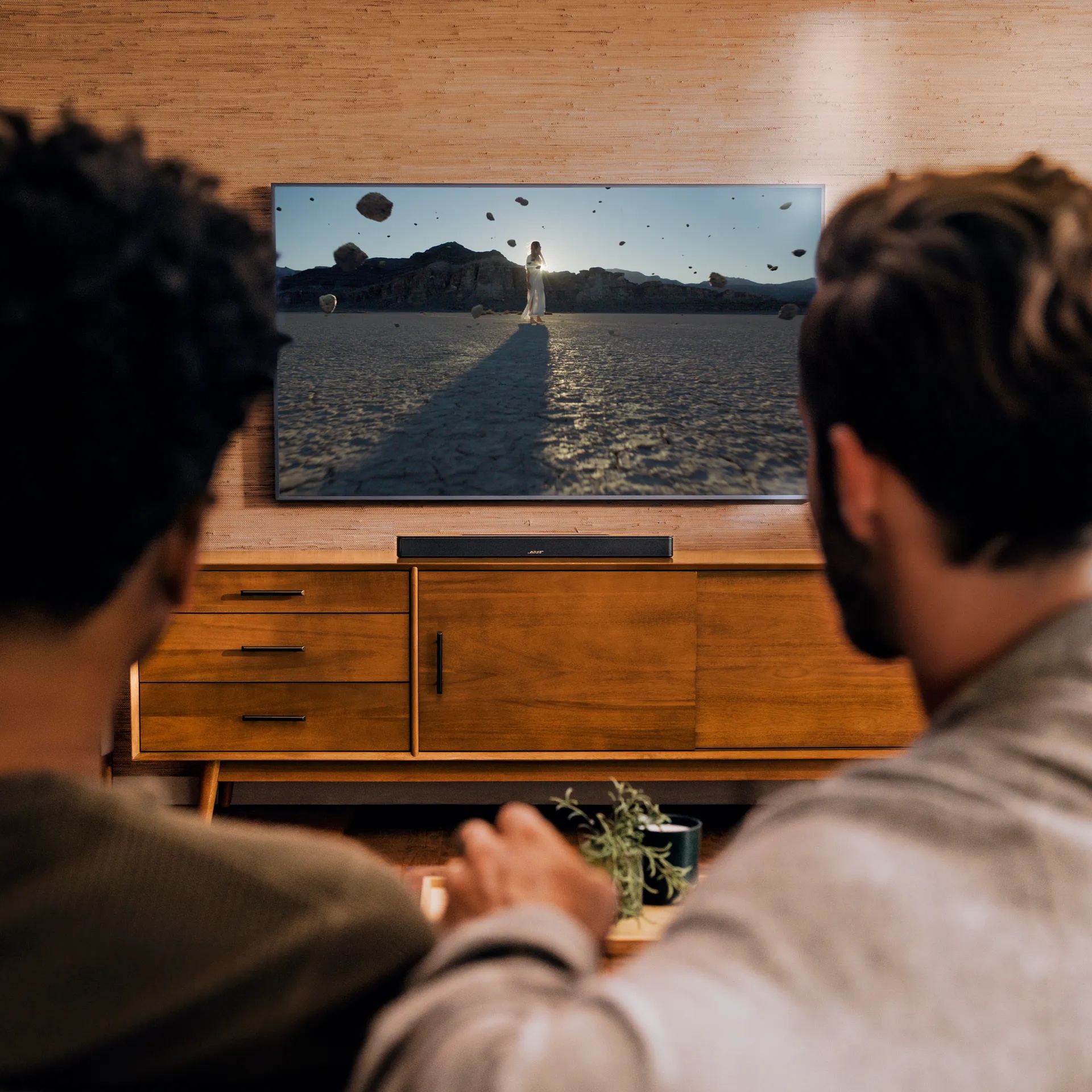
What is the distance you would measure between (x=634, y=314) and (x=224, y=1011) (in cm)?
323

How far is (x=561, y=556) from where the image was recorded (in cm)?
306

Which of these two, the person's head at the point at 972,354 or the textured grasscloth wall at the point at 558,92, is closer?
the person's head at the point at 972,354

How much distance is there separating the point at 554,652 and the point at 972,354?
2617 mm

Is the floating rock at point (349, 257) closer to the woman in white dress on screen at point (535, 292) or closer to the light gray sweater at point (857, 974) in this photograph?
the woman in white dress on screen at point (535, 292)

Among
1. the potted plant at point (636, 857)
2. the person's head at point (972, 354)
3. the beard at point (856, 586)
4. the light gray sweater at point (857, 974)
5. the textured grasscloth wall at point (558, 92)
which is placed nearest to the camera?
the light gray sweater at point (857, 974)

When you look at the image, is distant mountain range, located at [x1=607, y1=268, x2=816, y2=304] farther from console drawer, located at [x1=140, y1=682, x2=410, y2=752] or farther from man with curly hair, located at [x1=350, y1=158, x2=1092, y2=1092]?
man with curly hair, located at [x1=350, y1=158, x2=1092, y2=1092]

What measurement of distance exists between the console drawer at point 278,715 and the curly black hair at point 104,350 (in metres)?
2.67

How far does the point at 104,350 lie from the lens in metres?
0.41

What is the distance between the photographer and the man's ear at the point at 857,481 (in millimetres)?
544

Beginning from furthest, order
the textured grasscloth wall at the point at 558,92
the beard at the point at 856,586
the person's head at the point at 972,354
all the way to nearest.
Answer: the textured grasscloth wall at the point at 558,92
the beard at the point at 856,586
the person's head at the point at 972,354

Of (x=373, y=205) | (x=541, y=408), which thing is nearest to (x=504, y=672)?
(x=541, y=408)

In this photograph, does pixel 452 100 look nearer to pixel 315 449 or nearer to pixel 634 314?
pixel 634 314

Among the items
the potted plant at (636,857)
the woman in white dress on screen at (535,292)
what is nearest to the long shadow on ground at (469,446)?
the woman in white dress on screen at (535,292)

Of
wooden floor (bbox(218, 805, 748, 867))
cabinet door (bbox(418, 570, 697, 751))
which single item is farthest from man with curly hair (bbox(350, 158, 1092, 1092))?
wooden floor (bbox(218, 805, 748, 867))
